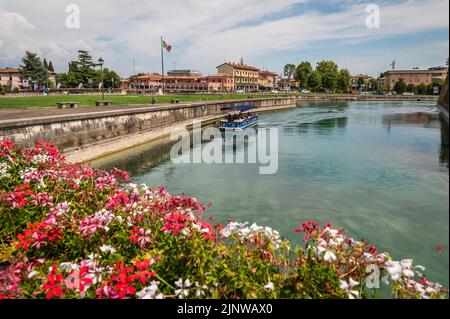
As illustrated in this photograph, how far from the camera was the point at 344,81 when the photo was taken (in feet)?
422

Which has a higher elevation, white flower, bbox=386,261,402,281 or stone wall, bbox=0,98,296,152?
stone wall, bbox=0,98,296,152

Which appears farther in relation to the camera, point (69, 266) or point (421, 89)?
point (421, 89)

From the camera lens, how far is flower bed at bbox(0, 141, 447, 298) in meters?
3.38

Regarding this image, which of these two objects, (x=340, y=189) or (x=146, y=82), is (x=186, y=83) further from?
(x=340, y=189)

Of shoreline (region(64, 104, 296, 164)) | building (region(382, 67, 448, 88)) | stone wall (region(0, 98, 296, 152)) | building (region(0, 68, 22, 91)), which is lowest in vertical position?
shoreline (region(64, 104, 296, 164))

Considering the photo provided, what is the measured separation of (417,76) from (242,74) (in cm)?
7354

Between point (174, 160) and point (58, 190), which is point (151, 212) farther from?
point (174, 160)

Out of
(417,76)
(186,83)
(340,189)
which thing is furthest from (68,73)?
(417,76)

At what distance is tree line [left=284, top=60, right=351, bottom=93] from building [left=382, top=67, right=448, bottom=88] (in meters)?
24.7

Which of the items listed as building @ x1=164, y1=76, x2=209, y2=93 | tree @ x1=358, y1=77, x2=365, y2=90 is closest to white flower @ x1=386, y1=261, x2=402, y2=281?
building @ x1=164, y1=76, x2=209, y2=93

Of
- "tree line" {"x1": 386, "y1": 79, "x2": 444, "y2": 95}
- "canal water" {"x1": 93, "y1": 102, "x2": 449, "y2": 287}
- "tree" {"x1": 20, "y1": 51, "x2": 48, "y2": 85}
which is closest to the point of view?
"canal water" {"x1": 93, "y1": 102, "x2": 449, "y2": 287}

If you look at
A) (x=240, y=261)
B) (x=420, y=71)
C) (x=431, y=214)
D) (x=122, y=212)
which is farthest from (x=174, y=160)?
(x=420, y=71)

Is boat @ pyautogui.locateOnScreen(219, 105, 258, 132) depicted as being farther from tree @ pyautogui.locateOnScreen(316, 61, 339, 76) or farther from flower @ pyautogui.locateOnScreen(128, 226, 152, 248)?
tree @ pyautogui.locateOnScreen(316, 61, 339, 76)


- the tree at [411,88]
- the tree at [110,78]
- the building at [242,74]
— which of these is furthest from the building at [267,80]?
the tree at [110,78]
